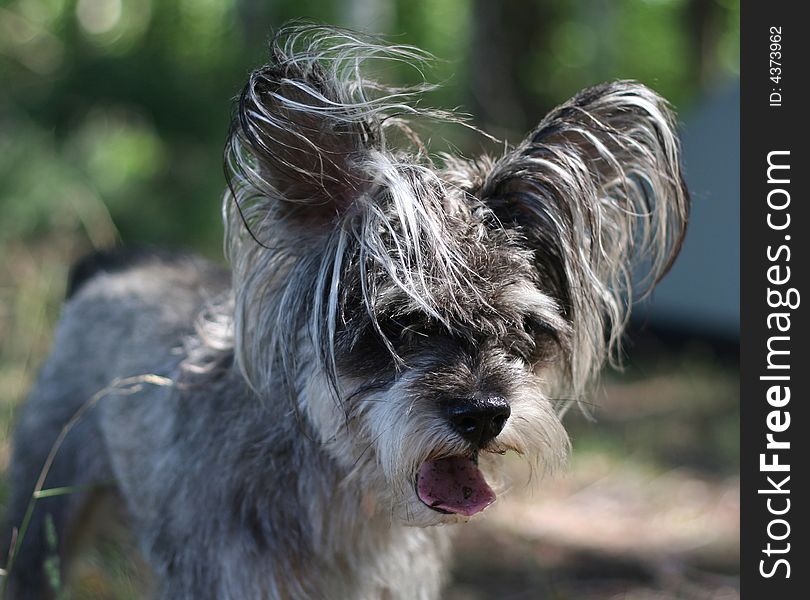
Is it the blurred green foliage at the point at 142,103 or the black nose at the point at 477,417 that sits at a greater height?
the blurred green foliage at the point at 142,103

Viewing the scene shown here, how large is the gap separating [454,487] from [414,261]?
63 centimetres

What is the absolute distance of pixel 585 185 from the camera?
8.87ft

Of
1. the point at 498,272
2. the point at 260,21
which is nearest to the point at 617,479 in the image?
the point at 498,272

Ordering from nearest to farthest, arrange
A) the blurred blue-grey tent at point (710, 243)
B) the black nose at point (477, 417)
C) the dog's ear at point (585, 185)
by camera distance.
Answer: the black nose at point (477, 417), the dog's ear at point (585, 185), the blurred blue-grey tent at point (710, 243)

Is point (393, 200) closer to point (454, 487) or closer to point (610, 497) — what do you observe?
point (454, 487)

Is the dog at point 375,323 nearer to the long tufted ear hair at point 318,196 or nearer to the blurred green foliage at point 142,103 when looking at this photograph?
the long tufted ear hair at point 318,196

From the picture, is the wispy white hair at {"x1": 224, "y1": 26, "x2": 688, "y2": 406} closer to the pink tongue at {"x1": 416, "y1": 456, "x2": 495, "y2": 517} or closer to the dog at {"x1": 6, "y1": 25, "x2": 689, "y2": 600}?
the dog at {"x1": 6, "y1": 25, "x2": 689, "y2": 600}

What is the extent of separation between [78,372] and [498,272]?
219 cm

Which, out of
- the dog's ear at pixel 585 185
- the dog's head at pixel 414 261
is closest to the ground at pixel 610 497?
the dog's head at pixel 414 261

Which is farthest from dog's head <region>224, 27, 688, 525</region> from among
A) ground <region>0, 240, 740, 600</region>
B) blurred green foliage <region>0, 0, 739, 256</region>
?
blurred green foliage <region>0, 0, 739, 256</region>

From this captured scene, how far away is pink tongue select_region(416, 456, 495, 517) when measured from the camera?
2.47m

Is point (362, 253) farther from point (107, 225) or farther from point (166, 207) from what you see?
point (166, 207)
